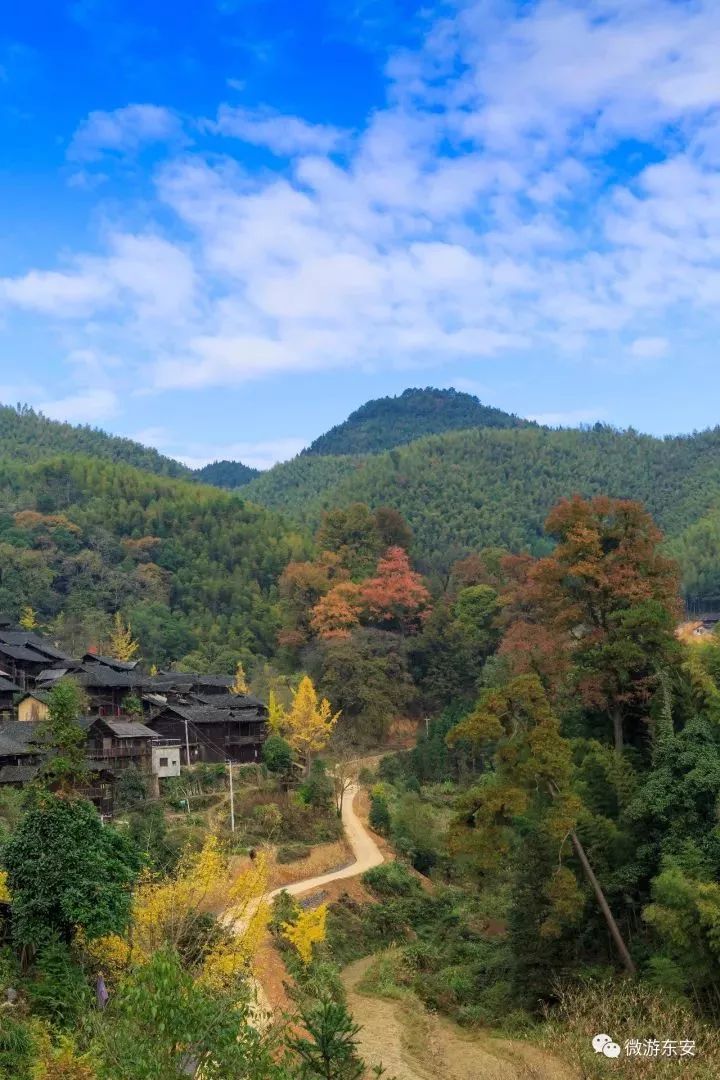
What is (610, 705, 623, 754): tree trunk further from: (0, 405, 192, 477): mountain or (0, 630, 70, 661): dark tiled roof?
(0, 405, 192, 477): mountain

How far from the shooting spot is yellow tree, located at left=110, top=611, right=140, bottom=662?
188 feet

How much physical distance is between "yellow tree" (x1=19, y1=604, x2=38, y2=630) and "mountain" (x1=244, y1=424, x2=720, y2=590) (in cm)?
3065

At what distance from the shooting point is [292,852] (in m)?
32.1

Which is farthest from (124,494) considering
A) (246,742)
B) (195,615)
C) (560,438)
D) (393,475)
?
(560,438)

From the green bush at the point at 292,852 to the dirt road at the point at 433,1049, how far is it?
771cm

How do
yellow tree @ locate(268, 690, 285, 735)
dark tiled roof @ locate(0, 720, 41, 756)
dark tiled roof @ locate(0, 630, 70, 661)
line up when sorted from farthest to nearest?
dark tiled roof @ locate(0, 630, 70, 661), yellow tree @ locate(268, 690, 285, 735), dark tiled roof @ locate(0, 720, 41, 756)

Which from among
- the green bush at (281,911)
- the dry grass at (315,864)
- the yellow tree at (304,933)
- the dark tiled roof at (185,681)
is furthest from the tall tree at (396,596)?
the yellow tree at (304,933)

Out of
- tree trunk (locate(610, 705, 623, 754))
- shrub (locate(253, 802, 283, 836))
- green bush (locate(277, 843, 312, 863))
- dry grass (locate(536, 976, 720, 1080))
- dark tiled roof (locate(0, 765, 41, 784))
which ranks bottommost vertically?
green bush (locate(277, 843, 312, 863))

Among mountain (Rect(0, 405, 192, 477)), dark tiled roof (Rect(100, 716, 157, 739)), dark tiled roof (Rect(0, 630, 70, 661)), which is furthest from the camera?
mountain (Rect(0, 405, 192, 477))

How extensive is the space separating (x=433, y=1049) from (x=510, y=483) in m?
93.5

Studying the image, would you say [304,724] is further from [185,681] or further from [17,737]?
[17,737]

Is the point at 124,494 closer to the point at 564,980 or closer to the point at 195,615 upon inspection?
the point at 195,615

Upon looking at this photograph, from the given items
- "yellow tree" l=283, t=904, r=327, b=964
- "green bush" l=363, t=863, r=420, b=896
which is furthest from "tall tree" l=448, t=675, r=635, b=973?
"green bush" l=363, t=863, r=420, b=896

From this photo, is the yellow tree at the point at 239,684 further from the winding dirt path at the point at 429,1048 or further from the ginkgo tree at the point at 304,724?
the winding dirt path at the point at 429,1048
